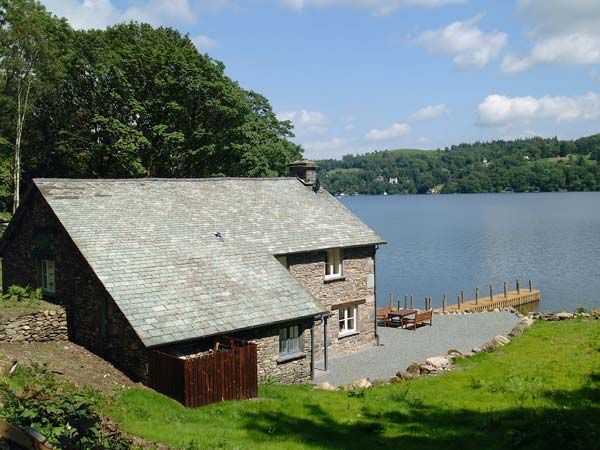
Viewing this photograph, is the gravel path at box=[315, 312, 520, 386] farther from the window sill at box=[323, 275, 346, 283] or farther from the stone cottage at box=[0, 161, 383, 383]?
the window sill at box=[323, 275, 346, 283]

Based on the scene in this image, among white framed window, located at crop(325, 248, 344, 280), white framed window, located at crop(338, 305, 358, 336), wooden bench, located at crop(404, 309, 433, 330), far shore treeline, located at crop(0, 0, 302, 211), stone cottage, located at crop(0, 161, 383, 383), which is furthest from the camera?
far shore treeline, located at crop(0, 0, 302, 211)

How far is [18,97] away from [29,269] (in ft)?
93.1

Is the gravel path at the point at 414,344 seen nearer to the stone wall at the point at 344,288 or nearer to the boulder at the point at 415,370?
the stone wall at the point at 344,288

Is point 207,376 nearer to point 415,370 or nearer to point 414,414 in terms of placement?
point 414,414

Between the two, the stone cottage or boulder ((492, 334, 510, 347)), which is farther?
boulder ((492, 334, 510, 347))

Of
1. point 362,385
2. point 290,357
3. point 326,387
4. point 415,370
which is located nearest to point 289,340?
point 290,357

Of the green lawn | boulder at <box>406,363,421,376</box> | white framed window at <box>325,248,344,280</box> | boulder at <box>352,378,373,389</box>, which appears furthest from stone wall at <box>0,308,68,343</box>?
boulder at <box>406,363,421,376</box>

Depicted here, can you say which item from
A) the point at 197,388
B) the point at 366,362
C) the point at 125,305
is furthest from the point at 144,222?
the point at 366,362

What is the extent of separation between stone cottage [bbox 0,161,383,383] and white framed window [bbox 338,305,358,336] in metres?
0.06

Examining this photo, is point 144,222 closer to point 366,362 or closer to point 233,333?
point 233,333

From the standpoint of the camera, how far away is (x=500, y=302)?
5316cm

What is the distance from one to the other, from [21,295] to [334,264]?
50.0 ft

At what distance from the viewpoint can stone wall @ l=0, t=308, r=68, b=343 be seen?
21.8 metres

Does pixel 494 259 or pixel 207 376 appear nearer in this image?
pixel 207 376
